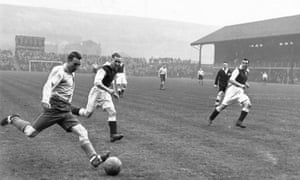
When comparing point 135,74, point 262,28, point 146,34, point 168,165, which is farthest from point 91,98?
point 146,34

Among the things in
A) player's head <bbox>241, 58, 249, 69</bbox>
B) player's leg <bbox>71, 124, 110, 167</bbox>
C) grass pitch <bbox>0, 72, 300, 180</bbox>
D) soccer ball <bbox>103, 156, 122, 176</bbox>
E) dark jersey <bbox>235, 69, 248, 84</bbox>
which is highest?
player's head <bbox>241, 58, 249, 69</bbox>

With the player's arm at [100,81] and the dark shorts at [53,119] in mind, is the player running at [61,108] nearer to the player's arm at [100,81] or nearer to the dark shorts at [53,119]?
the dark shorts at [53,119]

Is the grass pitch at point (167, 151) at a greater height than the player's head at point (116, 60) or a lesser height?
lesser

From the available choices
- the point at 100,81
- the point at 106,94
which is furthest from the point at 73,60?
the point at 106,94

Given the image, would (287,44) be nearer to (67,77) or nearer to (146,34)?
(67,77)

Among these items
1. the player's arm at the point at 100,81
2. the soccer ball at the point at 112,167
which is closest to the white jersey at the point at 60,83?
the soccer ball at the point at 112,167

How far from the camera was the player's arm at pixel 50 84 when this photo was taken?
5.84 m

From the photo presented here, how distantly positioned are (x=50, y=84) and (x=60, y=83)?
25cm

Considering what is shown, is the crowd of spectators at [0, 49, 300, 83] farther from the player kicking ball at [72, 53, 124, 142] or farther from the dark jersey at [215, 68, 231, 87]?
the player kicking ball at [72, 53, 124, 142]

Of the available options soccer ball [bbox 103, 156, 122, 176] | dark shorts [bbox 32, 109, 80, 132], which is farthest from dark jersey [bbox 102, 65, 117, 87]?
soccer ball [bbox 103, 156, 122, 176]

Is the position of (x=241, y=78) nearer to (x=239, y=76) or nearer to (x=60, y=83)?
(x=239, y=76)

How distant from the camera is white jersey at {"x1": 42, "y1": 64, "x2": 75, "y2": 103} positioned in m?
6.06

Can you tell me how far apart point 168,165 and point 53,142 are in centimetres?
298

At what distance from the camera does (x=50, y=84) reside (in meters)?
6.00
